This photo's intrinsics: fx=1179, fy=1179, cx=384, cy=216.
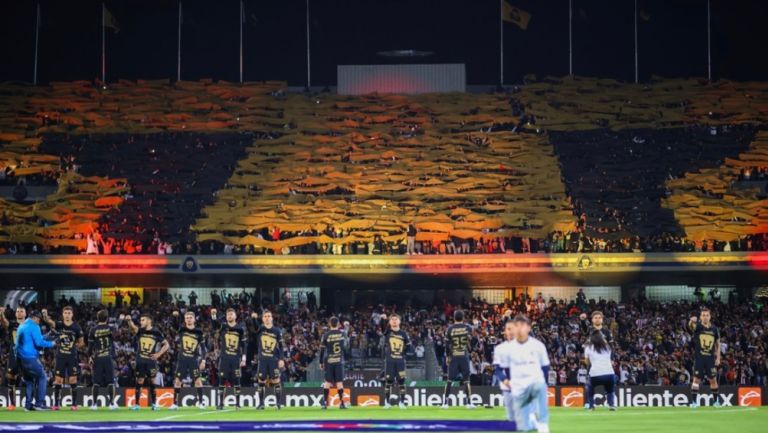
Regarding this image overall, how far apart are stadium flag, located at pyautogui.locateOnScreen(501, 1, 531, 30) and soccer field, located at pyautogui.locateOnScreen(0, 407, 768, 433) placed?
29.4m

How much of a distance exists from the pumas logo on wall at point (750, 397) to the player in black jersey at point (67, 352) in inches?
637

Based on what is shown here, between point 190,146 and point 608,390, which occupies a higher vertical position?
point 190,146

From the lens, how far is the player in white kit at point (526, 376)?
17.3 meters

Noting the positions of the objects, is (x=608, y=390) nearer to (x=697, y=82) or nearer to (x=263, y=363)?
(x=263, y=363)

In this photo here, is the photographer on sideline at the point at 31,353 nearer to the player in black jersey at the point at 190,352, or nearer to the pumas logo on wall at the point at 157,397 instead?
the player in black jersey at the point at 190,352

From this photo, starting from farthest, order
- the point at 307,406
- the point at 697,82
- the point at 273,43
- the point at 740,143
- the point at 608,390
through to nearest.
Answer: the point at 273,43 → the point at 697,82 → the point at 740,143 → the point at 307,406 → the point at 608,390

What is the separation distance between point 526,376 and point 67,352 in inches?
531

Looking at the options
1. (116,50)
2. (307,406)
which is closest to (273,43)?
(116,50)

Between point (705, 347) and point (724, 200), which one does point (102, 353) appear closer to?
point (705, 347)

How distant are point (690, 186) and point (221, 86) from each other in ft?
71.2

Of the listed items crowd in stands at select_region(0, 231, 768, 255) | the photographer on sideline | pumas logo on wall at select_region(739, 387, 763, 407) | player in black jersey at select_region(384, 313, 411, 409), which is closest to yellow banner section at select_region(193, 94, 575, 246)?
crowd in stands at select_region(0, 231, 768, 255)

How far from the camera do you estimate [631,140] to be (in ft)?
158

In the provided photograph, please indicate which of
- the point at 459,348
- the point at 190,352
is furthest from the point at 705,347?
the point at 190,352

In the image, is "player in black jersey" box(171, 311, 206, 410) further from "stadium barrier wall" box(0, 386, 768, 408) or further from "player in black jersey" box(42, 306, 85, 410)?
"stadium barrier wall" box(0, 386, 768, 408)
